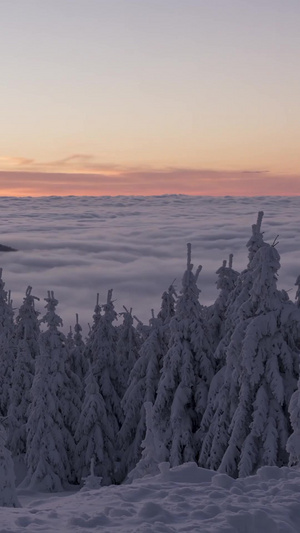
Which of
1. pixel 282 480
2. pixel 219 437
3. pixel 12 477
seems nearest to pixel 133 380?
pixel 219 437

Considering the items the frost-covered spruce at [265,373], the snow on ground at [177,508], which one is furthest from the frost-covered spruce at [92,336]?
the snow on ground at [177,508]

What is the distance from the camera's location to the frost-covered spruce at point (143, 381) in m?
30.7

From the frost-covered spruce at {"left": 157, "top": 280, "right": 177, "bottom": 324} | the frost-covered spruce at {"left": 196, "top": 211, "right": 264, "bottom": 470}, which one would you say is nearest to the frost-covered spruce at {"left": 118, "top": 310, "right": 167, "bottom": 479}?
the frost-covered spruce at {"left": 157, "top": 280, "right": 177, "bottom": 324}

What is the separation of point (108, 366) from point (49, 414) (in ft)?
14.9

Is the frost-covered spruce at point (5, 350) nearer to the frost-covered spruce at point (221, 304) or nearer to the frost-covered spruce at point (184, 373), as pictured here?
the frost-covered spruce at point (184, 373)

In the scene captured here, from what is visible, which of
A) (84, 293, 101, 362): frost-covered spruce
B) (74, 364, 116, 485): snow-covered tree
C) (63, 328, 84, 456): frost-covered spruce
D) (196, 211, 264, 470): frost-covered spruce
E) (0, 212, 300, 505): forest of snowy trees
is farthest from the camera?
(84, 293, 101, 362): frost-covered spruce

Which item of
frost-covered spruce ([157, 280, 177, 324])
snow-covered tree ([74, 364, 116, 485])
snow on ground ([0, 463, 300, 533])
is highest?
frost-covered spruce ([157, 280, 177, 324])

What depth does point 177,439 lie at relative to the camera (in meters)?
27.0

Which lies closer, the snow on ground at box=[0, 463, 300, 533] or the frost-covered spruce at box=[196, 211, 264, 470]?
the snow on ground at box=[0, 463, 300, 533]

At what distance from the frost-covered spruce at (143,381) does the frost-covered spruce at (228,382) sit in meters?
5.02

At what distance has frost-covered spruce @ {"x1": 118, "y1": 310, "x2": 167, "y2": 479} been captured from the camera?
30.7 metres

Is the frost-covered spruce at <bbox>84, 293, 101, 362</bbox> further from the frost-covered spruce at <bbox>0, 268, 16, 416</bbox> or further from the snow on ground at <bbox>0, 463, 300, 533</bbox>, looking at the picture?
the snow on ground at <bbox>0, 463, 300, 533</bbox>

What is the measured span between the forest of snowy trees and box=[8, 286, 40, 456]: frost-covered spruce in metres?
0.06

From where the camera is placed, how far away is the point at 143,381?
103 ft
